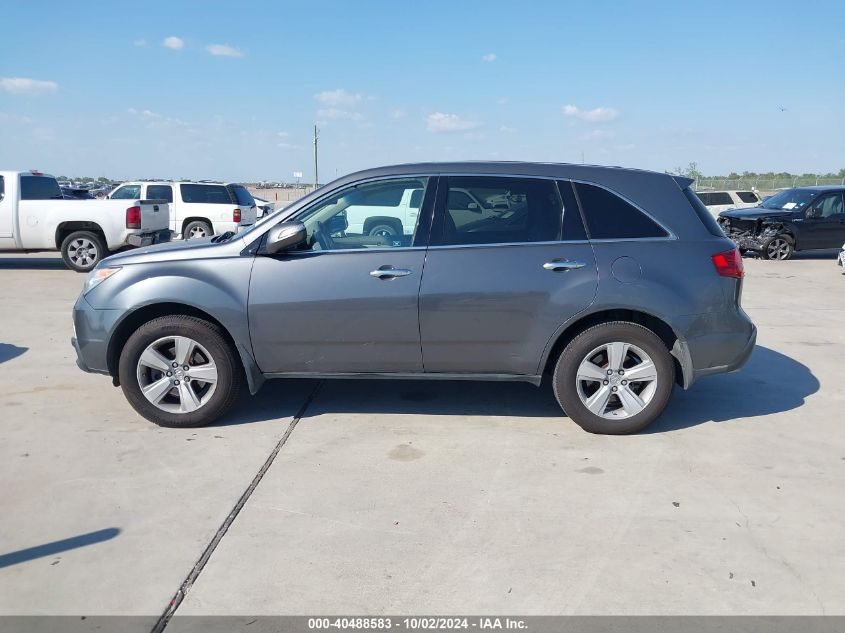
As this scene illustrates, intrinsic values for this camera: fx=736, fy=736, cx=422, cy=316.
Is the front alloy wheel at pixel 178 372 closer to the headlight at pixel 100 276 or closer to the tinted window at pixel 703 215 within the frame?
the headlight at pixel 100 276

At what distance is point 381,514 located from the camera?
3906mm

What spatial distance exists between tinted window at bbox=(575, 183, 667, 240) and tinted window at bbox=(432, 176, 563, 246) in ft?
0.67

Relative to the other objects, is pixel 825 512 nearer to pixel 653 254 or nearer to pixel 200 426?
pixel 653 254

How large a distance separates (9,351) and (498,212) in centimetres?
530

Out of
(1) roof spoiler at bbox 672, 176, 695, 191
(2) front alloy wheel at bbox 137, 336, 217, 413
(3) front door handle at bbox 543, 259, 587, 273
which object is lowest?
(2) front alloy wheel at bbox 137, 336, 217, 413

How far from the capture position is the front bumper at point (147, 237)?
45.2 feet

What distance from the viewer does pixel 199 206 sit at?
1795 cm

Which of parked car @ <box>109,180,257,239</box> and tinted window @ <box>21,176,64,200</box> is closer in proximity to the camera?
tinted window @ <box>21,176,64,200</box>

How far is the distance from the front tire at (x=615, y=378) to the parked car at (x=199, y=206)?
14.1 meters

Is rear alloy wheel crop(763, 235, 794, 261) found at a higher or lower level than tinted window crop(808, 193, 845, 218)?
lower

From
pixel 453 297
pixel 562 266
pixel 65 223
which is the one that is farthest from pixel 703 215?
pixel 65 223

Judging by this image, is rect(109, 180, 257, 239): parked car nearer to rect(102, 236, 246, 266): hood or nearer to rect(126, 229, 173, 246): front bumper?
rect(126, 229, 173, 246): front bumper

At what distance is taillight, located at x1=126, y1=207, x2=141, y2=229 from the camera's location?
539 inches

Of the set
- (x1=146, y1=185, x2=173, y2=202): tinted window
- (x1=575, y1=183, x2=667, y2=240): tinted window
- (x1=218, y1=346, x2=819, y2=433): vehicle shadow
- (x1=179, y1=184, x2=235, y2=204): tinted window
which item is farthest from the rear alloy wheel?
(x1=146, y1=185, x2=173, y2=202): tinted window
